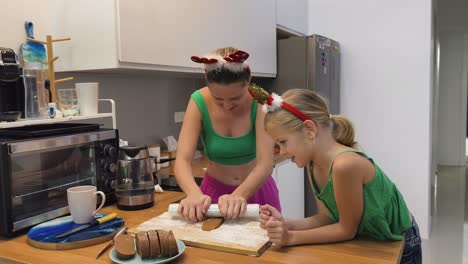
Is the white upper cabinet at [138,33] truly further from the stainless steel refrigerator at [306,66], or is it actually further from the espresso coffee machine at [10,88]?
the stainless steel refrigerator at [306,66]

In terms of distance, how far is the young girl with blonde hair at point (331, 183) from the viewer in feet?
3.38

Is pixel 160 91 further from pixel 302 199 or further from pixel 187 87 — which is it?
pixel 302 199

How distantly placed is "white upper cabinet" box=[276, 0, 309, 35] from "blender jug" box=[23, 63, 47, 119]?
1.83 m

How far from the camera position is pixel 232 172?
1602 millimetres

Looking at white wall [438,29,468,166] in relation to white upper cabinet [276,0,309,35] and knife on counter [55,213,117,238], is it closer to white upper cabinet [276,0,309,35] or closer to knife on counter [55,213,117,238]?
white upper cabinet [276,0,309,35]

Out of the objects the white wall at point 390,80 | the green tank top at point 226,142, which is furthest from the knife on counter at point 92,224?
the white wall at point 390,80

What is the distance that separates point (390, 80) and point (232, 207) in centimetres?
258

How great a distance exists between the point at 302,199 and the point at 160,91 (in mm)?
1273

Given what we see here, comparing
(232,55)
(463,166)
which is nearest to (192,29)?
(232,55)

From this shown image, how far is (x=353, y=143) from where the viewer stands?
3.90 feet

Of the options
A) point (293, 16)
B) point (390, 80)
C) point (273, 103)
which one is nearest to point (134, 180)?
point (273, 103)

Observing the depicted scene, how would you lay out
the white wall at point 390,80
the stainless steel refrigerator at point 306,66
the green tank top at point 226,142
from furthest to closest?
1. the white wall at point 390,80
2. the stainless steel refrigerator at point 306,66
3. the green tank top at point 226,142

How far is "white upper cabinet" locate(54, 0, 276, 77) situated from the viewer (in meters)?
1.61

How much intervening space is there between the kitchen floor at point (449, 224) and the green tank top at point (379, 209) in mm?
2063
